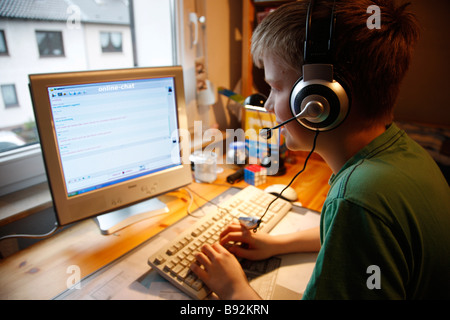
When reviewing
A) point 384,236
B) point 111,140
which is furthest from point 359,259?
point 111,140

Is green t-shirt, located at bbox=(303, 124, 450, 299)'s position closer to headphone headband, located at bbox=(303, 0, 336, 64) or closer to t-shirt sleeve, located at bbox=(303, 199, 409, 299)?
t-shirt sleeve, located at bbox=(303, 199, 409, 299)

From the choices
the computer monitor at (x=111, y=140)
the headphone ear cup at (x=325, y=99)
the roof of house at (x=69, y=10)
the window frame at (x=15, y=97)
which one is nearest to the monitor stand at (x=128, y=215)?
the computer monitor at (x=111, y=140)

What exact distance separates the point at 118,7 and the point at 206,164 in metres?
0.75

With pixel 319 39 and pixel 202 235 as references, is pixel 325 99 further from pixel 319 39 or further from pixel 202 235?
pixel 202 235

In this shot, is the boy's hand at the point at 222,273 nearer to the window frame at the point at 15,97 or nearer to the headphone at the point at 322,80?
the headphone at the point at 322,80

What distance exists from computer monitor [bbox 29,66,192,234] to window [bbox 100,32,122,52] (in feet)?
1.59

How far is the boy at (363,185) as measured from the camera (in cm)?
46

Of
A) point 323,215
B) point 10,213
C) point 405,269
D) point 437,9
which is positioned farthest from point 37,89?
point 437,9

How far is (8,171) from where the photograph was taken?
3.03 feet

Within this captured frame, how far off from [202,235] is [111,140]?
0.36 metres

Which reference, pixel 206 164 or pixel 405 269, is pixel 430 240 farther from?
pixel 206 164

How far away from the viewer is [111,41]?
1.23 metres

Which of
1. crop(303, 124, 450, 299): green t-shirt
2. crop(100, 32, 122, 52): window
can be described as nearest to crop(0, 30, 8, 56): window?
crop(100, 32, 122, 52): window

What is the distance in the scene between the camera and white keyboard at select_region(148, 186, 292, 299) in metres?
0.64
